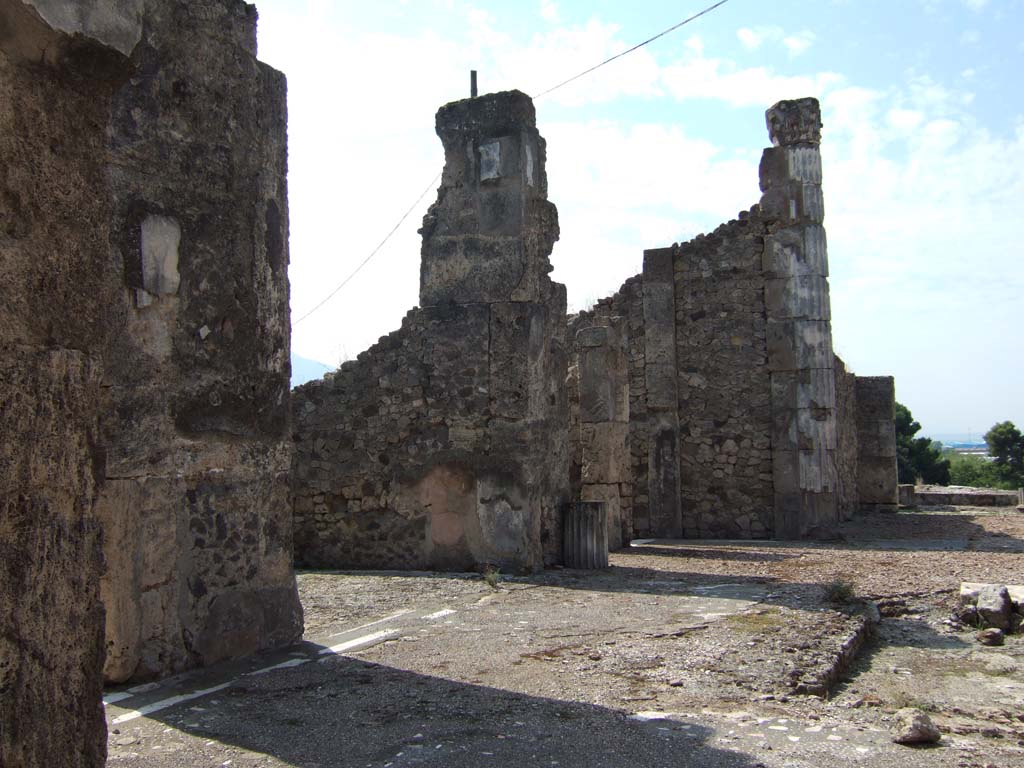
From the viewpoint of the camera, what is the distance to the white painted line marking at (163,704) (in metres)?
4.17

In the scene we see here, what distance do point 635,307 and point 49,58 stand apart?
42.3 ft

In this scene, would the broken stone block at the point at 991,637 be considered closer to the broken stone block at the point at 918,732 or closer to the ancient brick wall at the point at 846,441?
the broken stone block at the point at 918,732

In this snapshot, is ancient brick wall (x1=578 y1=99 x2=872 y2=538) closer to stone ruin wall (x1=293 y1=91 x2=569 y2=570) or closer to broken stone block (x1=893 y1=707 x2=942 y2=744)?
stone ruin wall (x1=293 y1=91 x2=569 y2=570)

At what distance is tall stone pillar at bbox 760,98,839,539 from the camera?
13.8m

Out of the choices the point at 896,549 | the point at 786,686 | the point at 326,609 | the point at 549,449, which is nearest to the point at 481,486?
the point at 549,449

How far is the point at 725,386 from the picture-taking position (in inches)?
562

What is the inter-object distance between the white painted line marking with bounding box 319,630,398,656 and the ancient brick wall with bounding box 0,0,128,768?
3.25 m

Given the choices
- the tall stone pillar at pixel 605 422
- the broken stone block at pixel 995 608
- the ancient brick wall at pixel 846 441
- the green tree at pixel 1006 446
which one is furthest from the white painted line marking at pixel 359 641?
the green tree at pixel 1006 446

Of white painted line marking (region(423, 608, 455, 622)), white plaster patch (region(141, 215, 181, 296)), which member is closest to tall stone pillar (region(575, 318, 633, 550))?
white painted line marking (region(423, 608, 455, 622))

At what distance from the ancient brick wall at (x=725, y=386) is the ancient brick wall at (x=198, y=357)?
9444 mm

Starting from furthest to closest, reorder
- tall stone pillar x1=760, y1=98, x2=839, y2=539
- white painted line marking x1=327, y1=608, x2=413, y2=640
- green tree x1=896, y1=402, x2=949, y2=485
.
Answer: green tree x1=896, y1=402, x2=949, y2=485 → tall stone pillar x1=760, y1=98, x2=839, y2=539 → white painted line marking x1=327, y1=608, x2=413, y2=640

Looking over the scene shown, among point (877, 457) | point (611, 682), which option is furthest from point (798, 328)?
point (611, 682)

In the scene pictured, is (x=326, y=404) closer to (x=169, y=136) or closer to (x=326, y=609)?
(x=326, y=609)

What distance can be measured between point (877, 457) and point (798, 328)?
4713mm
